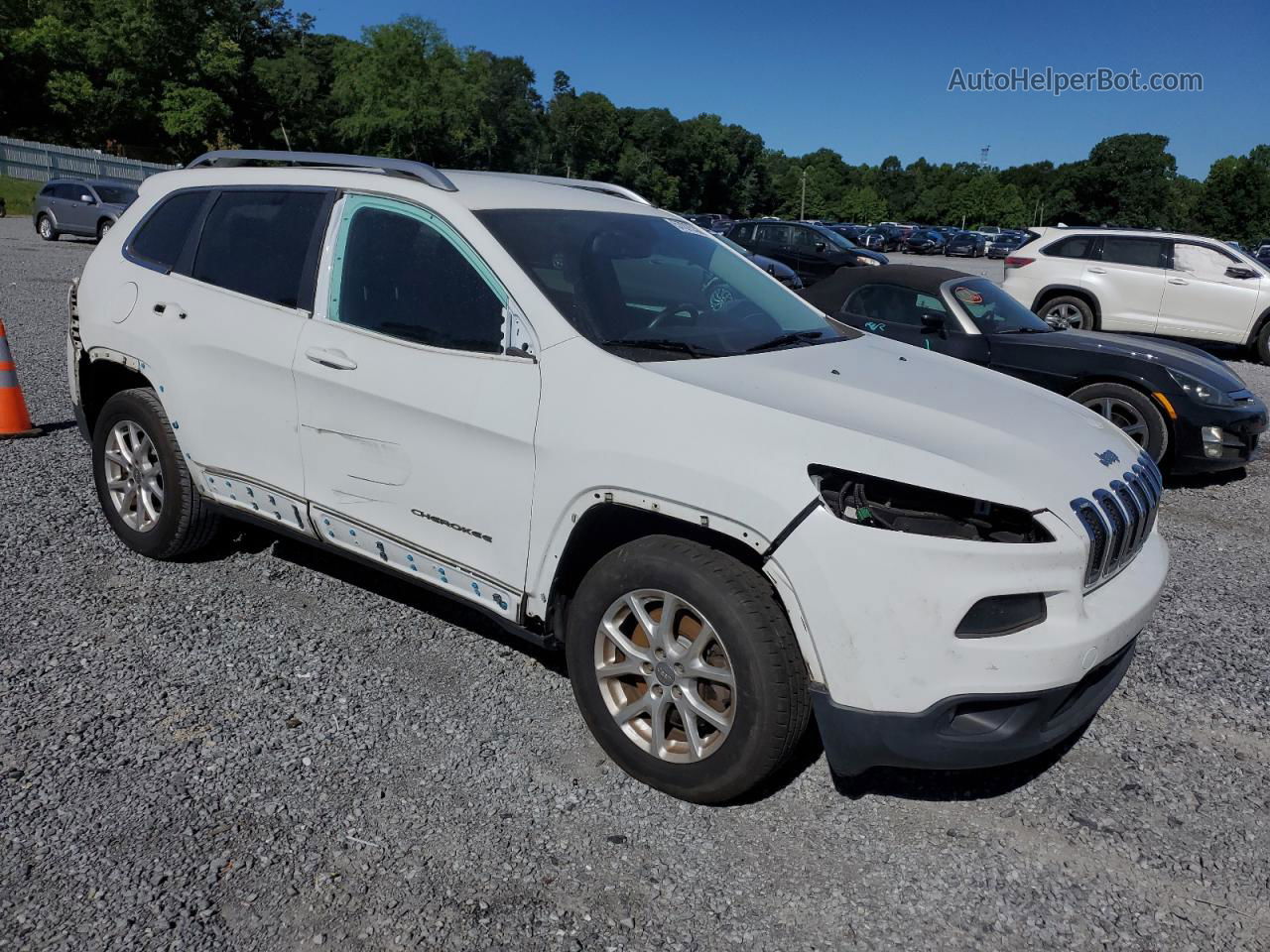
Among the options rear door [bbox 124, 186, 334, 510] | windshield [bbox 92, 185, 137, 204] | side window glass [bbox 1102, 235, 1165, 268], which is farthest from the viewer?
windshield [bbox 92, 185, 137, 204]

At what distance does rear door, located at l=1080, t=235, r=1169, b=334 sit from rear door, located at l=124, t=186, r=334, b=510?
11.9 m

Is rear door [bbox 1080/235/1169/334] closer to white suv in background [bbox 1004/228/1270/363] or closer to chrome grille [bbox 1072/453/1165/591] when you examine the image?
white suv in background [bbox 1004/228/1270/363]

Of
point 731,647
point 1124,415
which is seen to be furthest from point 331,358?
point 1124,415

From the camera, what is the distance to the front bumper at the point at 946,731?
8.68 ft

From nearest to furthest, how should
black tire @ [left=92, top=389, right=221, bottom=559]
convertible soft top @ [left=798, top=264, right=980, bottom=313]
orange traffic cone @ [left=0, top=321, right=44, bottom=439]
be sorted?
black tire @ [left=92, top=389, right=221, bottom=559] < orange traffic cone @ [left=0, top=321, right=44, bottom=439] < convertible soft top @ [left=798, top=264, right=980, bottom=313]

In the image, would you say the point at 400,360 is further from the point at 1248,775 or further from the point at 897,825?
the point at 1248,775

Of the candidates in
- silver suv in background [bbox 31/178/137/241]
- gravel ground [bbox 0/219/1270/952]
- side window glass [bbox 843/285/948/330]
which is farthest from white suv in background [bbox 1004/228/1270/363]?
silver suv in background [bbox 31/178/137/241]

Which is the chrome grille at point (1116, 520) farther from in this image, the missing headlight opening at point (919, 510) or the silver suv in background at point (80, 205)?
the silver suv in background at point (80, 205)

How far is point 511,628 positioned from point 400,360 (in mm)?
1013

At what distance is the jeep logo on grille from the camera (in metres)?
3.12

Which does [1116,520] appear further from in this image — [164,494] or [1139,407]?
[1139,407]

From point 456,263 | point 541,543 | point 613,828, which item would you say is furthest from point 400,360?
point 613,828

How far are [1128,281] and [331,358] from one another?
40.4 ft

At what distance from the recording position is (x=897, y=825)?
121 inches
